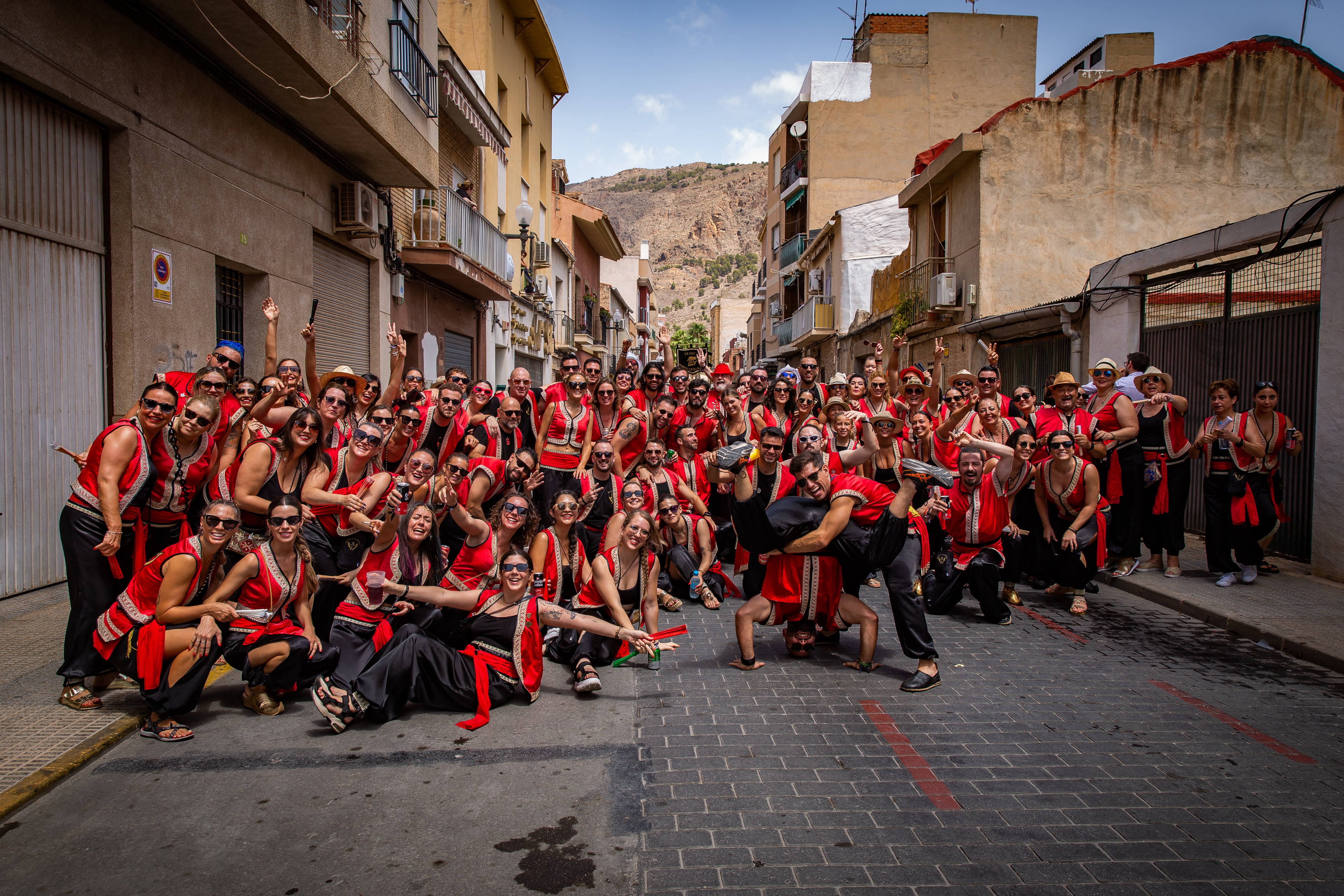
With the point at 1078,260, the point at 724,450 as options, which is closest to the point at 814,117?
the point at 1078,260

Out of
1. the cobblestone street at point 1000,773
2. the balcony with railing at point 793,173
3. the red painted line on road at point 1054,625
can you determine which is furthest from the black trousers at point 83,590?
the balcony with railing at point 793,173

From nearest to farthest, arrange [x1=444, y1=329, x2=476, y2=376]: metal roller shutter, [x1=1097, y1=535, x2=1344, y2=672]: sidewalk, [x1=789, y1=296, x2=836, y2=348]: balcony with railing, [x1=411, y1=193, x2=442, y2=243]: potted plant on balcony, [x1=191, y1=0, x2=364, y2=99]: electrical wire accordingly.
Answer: [x1=1097, y1=535, x2=1344, y2=672]: sidewalk, [x1=191, y1=0, x2=364, y2=99]: electrical wire, [x1=411, y1=193, x2=442, y2=243]: potted plant on balcony, [x1=444, y1=329, x2=476, y2=376]: metal roller shutter, [x1=789, y1=296, x2=836, y2=348]: balcony with railing

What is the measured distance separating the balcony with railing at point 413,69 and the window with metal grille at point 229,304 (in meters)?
4.09

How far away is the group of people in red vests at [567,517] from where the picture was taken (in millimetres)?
4359

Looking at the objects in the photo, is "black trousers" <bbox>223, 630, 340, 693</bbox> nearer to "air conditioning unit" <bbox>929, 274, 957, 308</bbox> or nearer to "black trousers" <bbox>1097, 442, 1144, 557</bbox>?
"black trousers" <bbox>1097, 442, 1144, 557</bbox>

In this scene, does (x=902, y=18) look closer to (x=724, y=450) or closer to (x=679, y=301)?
(x=724, y=450)

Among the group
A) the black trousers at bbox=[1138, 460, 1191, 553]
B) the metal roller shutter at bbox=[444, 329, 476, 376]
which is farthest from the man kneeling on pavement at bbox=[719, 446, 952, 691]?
the metal roller shutter at bbox=[444, 329, 476, 376]

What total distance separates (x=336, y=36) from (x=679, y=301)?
334 feet

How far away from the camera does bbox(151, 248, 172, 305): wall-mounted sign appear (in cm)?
732

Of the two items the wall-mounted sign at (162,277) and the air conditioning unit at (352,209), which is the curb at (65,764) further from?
the air conditioning unit at (352,209)

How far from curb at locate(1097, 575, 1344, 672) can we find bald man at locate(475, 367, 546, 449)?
19.0 ft

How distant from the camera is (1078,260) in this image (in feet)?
51.8

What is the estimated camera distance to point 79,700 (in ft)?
13.9

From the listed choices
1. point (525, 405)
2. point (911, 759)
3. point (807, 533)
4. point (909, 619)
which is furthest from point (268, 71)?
point (911, 759)
